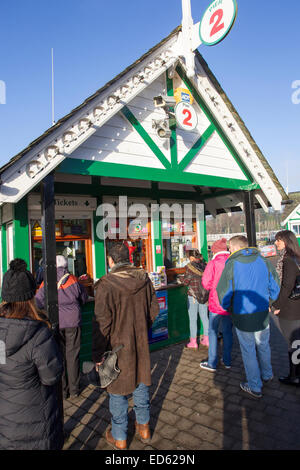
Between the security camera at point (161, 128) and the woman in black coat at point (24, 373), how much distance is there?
10.8 ft

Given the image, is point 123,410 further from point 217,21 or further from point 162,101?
point 217,21

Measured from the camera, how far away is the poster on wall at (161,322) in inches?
217

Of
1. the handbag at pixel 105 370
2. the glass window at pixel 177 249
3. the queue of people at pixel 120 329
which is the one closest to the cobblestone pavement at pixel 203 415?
the queue of people at pixel 120 329

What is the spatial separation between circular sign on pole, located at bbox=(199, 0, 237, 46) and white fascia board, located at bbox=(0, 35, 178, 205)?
0.63 meters

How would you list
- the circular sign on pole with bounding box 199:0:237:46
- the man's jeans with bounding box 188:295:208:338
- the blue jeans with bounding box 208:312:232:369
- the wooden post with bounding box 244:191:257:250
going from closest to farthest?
the circular sign on pole with bounding box 199:0:237:46 → the blue jeans with bounding box 208:312:232:369 → the man's jeans with bounding box 188:295:208:338 → the wooden post with bounding box 244:191:257:250

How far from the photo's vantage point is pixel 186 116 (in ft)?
15.5

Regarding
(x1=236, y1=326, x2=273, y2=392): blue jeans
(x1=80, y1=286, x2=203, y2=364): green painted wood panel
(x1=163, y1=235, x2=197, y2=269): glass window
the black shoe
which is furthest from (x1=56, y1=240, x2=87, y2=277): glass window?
the black shoe

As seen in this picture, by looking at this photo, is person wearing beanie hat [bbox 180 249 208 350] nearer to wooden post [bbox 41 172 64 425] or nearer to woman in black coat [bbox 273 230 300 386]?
woman in black coat [bbox 273 230 300 386]

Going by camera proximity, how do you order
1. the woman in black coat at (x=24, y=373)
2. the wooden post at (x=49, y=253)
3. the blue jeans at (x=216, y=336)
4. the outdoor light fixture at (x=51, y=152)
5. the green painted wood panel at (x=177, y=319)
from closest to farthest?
the woman in black coat at (x=24, y=373) → the outdoor light fixture at (x=51, y=152) → the wooden post at (x=49, y=253) → the blue jeans at (x=216, y=336) → the green painted wood panel at (x=177, y=319)

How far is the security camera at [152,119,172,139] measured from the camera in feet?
14.8

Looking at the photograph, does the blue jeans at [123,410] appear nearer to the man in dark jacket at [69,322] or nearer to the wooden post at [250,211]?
the man in dark jacket at [69,322]

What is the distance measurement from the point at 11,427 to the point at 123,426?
122 cm

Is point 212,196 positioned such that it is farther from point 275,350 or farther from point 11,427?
point 11,427
